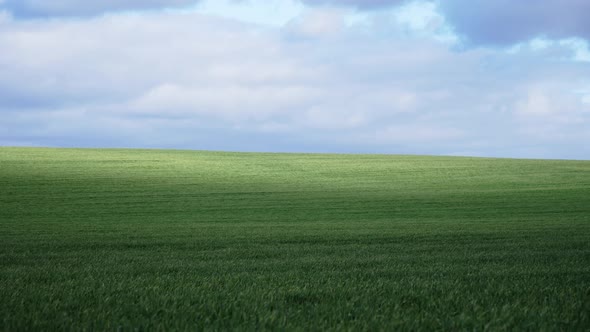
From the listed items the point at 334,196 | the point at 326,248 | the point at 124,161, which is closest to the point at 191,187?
the point at 334,196

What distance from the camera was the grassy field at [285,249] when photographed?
5.45 m

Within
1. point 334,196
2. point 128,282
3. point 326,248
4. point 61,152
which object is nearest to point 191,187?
point 334,196

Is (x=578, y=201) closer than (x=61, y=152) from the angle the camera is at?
Yes

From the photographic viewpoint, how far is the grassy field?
545 cm

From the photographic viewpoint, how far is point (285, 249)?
15648 mm

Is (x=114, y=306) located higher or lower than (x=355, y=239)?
higher

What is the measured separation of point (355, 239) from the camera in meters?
20.0

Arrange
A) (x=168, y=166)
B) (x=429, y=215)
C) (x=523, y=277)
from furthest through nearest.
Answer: (x=168, y=166) → (x=429, y=215) → (x=523, y=277)

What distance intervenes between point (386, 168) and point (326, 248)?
45.5 meters

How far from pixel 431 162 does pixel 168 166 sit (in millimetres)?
27733

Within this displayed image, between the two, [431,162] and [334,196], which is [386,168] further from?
[334,196]

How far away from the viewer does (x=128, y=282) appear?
7.66 metres

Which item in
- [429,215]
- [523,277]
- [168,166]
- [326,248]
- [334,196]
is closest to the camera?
[523,277]

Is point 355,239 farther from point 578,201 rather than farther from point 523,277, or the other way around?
point 578,201
